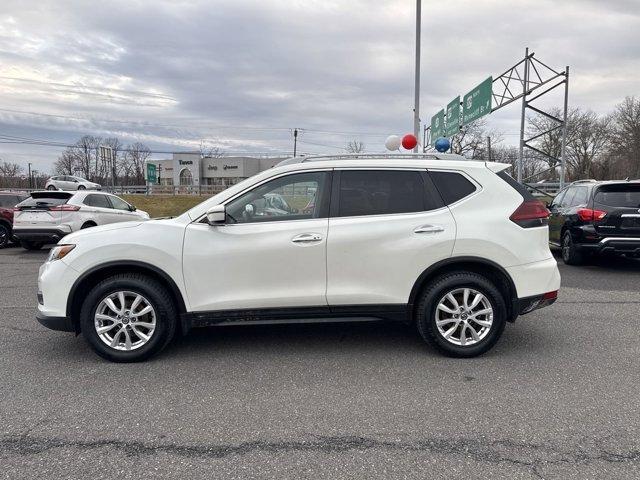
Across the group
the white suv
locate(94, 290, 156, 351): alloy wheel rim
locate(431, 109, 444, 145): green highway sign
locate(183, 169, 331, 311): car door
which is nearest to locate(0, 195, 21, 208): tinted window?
the white suv

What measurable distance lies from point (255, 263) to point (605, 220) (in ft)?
22.6

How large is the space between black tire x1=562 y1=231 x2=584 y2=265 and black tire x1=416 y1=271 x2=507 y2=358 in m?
5.52

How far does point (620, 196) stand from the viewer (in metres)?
8.15

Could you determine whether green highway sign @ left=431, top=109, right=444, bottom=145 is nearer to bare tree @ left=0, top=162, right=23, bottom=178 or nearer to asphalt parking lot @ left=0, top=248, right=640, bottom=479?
asphalt parking lot @ left=0, top=248, right=640, bottom=479

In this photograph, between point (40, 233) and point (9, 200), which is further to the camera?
point (9, 200)

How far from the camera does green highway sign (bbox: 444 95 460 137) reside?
20.5 m

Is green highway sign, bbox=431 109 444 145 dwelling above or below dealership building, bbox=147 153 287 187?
below

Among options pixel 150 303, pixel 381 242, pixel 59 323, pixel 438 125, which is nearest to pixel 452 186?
pixel 381 242

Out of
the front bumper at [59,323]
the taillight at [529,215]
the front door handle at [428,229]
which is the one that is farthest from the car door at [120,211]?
the taillight at [529,215]

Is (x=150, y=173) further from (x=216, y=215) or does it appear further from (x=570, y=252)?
(x=216, y=215)

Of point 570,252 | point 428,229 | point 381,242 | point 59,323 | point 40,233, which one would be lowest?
point 59,323

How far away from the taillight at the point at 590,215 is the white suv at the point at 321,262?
4.74 meters

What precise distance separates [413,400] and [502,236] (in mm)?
1716

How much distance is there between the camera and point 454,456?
9.16 ft
